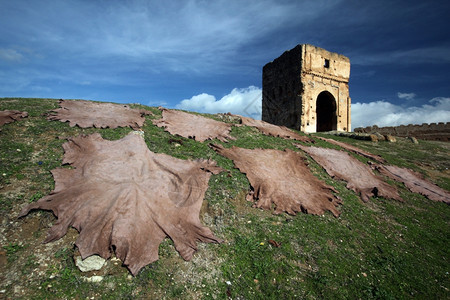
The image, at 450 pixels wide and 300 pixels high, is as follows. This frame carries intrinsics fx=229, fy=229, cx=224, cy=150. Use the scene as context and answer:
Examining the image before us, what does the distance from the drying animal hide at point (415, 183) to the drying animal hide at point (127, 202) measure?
546 centimetres

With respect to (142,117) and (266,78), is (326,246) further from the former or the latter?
(266,78)

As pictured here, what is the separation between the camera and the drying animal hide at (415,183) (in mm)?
5707

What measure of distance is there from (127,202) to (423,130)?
24009 millimetres

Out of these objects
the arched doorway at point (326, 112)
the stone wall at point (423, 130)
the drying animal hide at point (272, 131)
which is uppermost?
the arched doorway at point (326, 112)

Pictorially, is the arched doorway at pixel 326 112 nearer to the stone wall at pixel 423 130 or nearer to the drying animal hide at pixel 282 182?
the stone wall at pixel 423 130

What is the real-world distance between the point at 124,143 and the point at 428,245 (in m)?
5.39

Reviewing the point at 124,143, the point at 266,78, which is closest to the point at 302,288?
the point at 124,143

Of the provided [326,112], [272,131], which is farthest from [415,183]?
[326,112]

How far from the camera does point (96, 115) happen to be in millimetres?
5309

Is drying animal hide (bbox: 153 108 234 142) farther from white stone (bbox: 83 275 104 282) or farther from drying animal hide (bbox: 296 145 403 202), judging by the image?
white stone (bbox: 83 275 104 282)

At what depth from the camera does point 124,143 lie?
4.16 meters

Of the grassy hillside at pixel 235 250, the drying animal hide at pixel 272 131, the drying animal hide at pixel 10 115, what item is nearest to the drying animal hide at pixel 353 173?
the grassy hillside at pixel 235 250

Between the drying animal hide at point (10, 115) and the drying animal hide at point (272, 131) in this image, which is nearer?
the drying animal hide at point (10, 115)

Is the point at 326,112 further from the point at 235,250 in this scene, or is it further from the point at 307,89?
the point at 235,250
